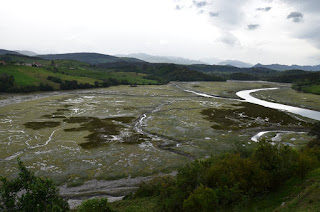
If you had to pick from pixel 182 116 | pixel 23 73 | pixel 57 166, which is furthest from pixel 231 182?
pixel 23 73

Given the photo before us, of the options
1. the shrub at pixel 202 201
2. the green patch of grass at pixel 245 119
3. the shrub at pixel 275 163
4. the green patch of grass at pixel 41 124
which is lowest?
the green patch of grass at pixel 41 124

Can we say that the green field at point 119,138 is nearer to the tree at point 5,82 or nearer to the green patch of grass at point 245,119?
the green patch of grass at point 245,119

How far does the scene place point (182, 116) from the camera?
8994cm

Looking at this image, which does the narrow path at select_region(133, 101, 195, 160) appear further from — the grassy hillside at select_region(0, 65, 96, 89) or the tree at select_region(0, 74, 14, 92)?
the grassy hillside at select_region(0, 65, 96, 89)

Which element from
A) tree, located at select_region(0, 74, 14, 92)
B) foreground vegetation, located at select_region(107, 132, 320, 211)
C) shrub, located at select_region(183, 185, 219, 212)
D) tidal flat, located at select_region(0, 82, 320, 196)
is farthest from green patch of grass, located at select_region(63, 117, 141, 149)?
tree, located at select_region(0, 74, 14, 92)

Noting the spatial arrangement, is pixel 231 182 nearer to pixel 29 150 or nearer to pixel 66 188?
pixel 66 188

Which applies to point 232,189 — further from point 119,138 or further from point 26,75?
point 26,75

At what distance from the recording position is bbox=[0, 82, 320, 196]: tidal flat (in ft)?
141

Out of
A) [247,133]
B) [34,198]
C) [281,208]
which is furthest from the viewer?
[247,133]

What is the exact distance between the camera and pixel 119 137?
61.3m

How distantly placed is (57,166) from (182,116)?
57.4 meters

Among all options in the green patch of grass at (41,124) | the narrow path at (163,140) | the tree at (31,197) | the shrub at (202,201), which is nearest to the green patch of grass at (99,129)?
the narrow path at (163,140)

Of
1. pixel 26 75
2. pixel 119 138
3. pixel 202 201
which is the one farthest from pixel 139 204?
pixel 26 75

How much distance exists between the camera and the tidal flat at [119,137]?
43.0 metres
